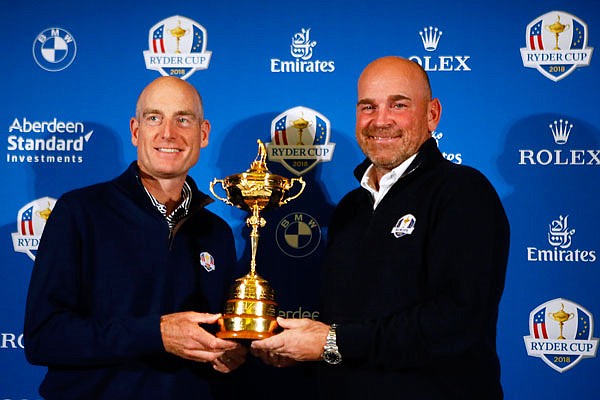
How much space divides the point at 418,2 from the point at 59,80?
1.60 metres

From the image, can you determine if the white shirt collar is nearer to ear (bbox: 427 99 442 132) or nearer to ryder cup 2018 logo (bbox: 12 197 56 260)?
ear (bbox: 427 99 442 132)

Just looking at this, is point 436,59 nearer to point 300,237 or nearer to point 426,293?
point 300,237

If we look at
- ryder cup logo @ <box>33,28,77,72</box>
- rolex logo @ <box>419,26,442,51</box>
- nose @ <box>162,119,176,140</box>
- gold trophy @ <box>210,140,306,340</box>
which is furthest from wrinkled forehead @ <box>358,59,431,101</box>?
ryder cup logo @ <box>33,28,77,72</box>

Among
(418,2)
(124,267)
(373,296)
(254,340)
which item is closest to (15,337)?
(124,267)

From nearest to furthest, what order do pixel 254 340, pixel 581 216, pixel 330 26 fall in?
pixel 254 340
pixel 581 216
pixel 330 26

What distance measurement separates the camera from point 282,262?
116 inches

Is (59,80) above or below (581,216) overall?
above

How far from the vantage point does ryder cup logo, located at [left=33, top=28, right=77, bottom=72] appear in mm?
3109

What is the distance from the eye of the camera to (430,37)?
9.67ft

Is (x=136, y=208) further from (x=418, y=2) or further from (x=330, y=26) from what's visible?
(x=418, y=2)

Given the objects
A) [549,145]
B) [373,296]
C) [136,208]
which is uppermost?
[549,145]

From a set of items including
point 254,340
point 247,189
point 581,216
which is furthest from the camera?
point 581,216

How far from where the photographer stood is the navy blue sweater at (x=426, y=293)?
2.05m

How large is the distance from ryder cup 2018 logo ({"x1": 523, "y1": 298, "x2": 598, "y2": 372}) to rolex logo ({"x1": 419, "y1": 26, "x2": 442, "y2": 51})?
1.15 meters
